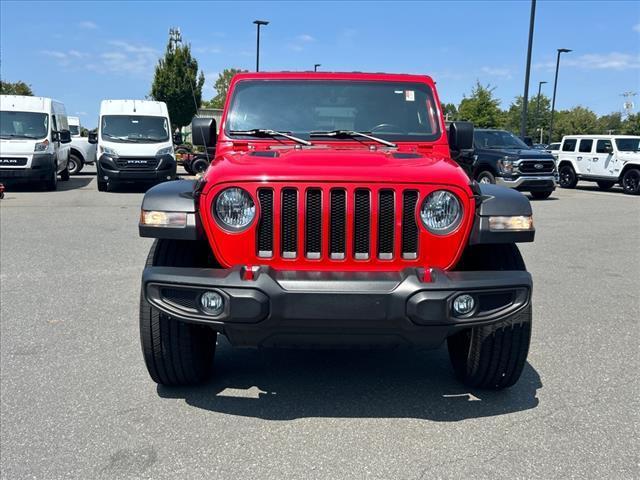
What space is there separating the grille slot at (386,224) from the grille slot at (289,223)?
0.42m

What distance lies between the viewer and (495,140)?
719 inches

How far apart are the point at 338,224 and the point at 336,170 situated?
27 centimetres

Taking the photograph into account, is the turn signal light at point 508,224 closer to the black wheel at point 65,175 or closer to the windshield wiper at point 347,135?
the windshield wiper at point 347,135

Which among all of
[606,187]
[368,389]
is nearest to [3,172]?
[368,389]

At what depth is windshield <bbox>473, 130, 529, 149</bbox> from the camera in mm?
18000

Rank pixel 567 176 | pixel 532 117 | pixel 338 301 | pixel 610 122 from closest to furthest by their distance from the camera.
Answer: pixel 338 301 → pixel 567 176 → pixel 532 117 → pixel 610 122

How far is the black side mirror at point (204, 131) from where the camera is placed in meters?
4.62

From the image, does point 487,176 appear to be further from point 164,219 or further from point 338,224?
point 164,219

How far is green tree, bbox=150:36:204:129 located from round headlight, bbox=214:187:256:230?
125 feet

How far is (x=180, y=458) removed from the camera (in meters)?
2.99

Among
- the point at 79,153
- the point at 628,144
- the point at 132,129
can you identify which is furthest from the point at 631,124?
the point at 132,129

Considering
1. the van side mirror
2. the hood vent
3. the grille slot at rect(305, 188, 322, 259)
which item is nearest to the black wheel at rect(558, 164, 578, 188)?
the van side mirror

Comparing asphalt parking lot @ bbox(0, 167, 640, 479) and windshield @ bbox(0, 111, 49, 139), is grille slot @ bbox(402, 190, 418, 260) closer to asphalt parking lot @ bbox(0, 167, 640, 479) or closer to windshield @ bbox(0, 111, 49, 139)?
asphalt parking lot @ bbox(0, 167, 640, 479)

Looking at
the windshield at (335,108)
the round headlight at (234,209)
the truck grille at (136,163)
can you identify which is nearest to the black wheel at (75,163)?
the truck grille at (136,163)
